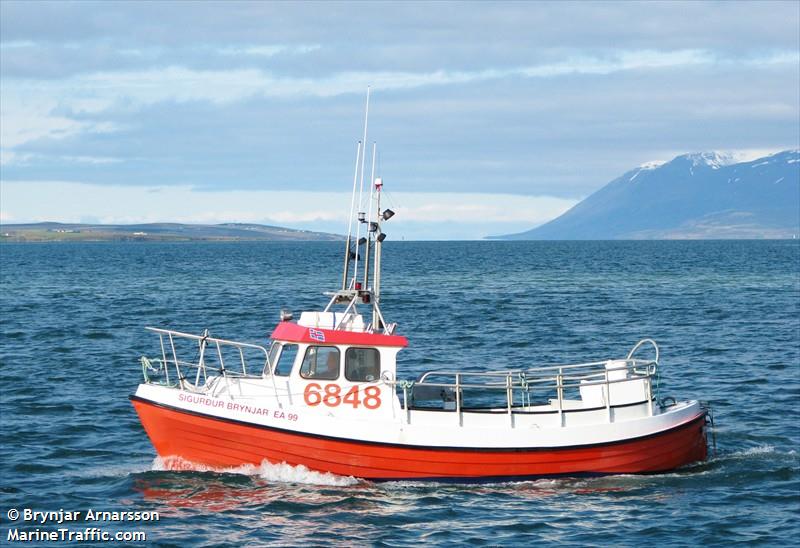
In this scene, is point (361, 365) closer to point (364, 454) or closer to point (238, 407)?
point (364, 454)

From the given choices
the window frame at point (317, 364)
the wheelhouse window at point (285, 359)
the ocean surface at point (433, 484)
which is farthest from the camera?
the wheelhouse window at point (285, 359)

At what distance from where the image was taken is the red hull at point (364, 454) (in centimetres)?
2141

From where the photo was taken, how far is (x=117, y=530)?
19406 mm

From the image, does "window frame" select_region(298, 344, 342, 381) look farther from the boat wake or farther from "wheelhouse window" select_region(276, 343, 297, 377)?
the boat wake

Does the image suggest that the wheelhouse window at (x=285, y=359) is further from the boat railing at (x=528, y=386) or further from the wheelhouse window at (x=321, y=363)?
the boat railing at (x=528, y=386)

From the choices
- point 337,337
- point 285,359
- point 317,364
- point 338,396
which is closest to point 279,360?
point 285,359

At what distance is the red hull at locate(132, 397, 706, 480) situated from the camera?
21406mm

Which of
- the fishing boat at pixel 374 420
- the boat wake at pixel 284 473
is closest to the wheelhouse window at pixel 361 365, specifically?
the fishing boat at pixel 374 420

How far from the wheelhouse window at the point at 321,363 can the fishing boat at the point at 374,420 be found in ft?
0.07

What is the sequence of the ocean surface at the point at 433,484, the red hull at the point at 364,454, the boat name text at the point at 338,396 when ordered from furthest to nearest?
the boat name text at the point at 338,396 < the red hull at the point at 364,454 < the ocean surface at the point at 433,484

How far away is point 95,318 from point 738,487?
3771cm

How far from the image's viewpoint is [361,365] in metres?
22.3

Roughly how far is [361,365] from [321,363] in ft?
2.62

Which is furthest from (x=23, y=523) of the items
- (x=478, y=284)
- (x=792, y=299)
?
(x=478, y=284)
